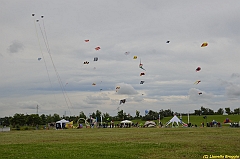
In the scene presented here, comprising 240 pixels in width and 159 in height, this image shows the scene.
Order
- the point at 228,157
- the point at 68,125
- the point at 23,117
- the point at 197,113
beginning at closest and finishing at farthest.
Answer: the point at 228,157
the point at 68,125
the point at 23,117
the point at 197,113

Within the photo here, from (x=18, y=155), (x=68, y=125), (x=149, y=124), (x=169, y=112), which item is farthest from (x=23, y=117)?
(x=18, y=155)

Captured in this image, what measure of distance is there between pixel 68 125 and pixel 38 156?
57644 mm

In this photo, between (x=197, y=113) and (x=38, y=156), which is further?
(x=197, y=113)

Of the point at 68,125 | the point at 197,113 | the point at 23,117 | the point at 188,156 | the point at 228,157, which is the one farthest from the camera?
the point at 197,113

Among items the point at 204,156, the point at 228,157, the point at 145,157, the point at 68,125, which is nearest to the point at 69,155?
the point at 145,157

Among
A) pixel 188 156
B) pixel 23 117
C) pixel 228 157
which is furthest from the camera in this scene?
pixel 23 117

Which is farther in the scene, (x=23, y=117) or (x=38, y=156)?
(x=23, y=117)

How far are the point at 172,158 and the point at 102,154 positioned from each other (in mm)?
3976

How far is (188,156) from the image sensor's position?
17.9 m

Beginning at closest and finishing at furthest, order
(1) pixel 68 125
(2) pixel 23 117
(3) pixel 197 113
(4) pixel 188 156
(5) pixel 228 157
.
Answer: (5) pixel 228 157 < (4) pixel 188 156 < (1) pixel 68 125 < (2) pixel 23 117 < (3) pixel 197 113

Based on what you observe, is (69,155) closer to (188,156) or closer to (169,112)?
(188,156)

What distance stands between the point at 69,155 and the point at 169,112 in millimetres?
142549

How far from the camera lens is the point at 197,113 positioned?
15288 cm

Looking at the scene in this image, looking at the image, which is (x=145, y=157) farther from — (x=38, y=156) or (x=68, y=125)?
(x=68, y=125)
